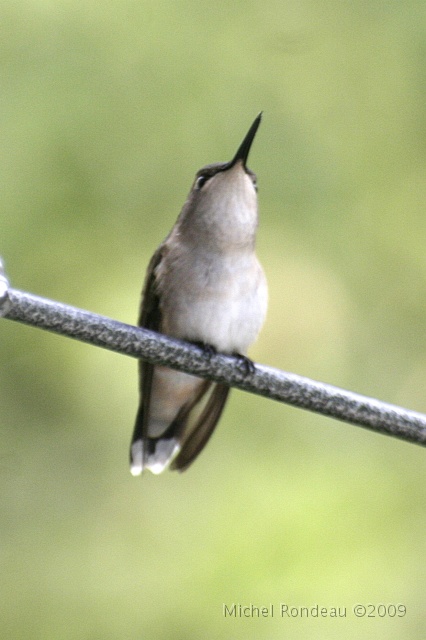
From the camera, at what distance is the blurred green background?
2.46 meters

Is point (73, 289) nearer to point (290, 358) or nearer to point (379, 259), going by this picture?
point (290, 358)

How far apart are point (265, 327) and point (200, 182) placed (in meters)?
0.99

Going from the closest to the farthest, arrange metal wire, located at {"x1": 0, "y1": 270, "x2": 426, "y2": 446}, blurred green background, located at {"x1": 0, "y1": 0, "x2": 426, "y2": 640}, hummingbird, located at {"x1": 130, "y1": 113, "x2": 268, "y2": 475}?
1. metal wire, located at {"x1": 0, "y1": 270, "x2": 426, "y2": 446}
2. hummingbird, located at {"x1": 130, "y1": 113, "x2": 268, "y2": 475}
3. blurred green background, located at {"x1": 0, "y1": 0, "x2": 426, "y2": 640}

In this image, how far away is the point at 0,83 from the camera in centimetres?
272

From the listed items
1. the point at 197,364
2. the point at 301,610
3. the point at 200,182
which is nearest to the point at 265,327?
the point at 301,610

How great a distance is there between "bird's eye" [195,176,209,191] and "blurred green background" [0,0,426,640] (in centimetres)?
73

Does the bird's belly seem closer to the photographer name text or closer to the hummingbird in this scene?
the hummingbird

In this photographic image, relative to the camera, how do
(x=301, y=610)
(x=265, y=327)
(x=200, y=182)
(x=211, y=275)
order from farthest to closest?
(x=265, y=327) < (x=301, y=610) < (x=200, y=182) < (x=211, y=275)

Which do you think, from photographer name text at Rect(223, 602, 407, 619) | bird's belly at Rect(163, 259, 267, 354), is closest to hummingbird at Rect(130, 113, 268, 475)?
bird's belly at Rect(163, 259, 267, 354)

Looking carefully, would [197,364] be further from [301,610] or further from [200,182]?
[301,610]

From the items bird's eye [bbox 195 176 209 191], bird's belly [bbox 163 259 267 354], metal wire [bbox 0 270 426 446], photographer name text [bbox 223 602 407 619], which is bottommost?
photographer name text [bbox 223 602 407 619]

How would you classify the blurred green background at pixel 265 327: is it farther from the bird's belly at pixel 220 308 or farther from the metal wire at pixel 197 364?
the metal wire at pixel 197 364

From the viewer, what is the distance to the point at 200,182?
1.75m

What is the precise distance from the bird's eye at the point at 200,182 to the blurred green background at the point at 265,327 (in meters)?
0.73
